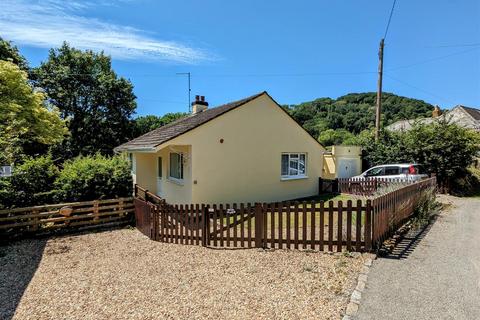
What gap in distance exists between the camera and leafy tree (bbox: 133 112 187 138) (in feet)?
130

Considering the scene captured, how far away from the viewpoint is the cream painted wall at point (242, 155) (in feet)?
39.2

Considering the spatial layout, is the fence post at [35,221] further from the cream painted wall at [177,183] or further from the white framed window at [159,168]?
the white framed window at [159,168]

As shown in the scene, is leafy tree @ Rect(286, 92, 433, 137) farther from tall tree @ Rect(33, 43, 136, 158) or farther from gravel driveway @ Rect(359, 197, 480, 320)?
gravel driveway @ Rect(359, 197, 480, 320)

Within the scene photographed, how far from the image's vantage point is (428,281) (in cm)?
505

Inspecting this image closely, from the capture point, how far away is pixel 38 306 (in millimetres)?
4629

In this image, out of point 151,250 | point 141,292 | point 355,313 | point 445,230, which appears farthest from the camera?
point 445,230

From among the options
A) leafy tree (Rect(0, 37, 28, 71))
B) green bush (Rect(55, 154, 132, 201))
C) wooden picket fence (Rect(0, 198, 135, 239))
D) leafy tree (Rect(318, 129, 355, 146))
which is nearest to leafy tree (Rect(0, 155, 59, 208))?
green bush (Rect(55, 154, 132, 201))

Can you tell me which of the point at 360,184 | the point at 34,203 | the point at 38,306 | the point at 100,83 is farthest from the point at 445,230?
the point at 100,83

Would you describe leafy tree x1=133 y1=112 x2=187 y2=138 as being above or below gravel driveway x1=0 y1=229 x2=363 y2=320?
above

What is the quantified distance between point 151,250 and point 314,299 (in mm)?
4798

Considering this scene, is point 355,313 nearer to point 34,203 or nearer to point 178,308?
point 178,308

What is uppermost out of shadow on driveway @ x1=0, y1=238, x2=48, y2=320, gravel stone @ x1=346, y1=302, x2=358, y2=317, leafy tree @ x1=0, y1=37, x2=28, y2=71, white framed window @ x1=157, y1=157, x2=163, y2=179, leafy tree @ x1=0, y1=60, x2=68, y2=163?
leafy tree @ x1=0, y1=37, x2=28, y2=71

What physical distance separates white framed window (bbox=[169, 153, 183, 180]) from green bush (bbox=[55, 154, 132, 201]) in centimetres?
233

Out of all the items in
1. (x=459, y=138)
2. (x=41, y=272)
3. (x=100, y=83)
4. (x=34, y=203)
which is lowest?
(x=41, y=272)
